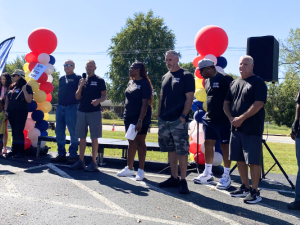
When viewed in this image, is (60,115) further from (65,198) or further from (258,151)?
(258,151)

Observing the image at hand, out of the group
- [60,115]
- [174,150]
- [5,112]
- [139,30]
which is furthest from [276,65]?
[139,30]

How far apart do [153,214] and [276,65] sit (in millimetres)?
3483

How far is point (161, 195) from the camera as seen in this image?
4277mm

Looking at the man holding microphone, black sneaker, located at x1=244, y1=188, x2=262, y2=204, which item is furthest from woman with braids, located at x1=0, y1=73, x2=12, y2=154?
black sneaker, located at x1=244, y1=188, x2=262, y2=204

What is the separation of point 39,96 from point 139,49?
109ft

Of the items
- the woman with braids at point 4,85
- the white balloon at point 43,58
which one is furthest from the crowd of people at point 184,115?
the woman with braids at point 4,85

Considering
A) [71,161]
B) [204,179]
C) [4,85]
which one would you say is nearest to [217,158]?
[204,179]

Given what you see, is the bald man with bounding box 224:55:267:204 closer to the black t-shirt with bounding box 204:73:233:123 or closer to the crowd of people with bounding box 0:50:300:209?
the crowd of people with bounding box 0:50:300:209

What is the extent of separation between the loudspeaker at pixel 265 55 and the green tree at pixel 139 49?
3229 cm

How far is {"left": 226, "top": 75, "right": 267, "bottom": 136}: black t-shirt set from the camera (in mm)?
4059

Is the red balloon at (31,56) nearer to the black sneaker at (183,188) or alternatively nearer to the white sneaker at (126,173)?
the white sneaker at (126,173)

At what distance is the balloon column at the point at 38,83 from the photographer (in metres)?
7.29

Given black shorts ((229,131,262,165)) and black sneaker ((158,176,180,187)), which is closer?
black shorts ((229,131,262,165))

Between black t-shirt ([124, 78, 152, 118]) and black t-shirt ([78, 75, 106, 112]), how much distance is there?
0.78 meters
